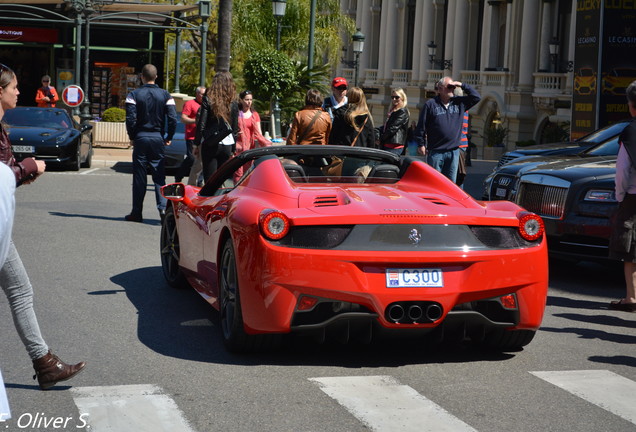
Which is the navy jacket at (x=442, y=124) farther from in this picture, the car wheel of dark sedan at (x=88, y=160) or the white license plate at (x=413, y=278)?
the car wheel of dark sedan at (x=88, y=160)

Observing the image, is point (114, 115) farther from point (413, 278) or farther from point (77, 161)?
point (413, 278)

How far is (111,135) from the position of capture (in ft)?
100

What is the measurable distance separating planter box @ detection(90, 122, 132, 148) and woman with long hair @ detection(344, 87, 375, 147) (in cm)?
1794

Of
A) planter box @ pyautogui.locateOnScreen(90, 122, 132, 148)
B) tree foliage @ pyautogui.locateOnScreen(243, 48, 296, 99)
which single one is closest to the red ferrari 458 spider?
planter box @ pyautogui.locateOnScreen(90, 122, 132, 148)

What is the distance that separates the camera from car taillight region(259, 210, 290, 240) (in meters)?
6.59

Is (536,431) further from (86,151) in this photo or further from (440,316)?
(86,151)

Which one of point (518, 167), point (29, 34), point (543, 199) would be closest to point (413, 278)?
point (543, 199)

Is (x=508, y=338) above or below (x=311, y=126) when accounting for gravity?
below

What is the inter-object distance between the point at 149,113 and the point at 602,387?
352 inches

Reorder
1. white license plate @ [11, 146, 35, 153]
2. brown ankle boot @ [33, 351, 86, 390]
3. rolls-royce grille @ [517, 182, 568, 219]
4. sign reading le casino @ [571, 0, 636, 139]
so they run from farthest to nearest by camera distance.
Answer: sign reading le casino @ [571, 0, 636, 139] < white license plate @ [11, 146, 35, 153] < rolls-royce grille @ [517, 182, 568, 219] < brown ankle boot @ [33, 351, 86, 390]

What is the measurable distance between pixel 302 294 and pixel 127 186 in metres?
14.5

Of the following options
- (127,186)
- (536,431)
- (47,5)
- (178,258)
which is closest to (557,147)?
(127,186)

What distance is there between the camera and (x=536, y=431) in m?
5.53

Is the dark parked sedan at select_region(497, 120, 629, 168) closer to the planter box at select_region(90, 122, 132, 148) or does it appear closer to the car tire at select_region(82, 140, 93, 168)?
the car tire at select_region(82, 140, 93, 168)
